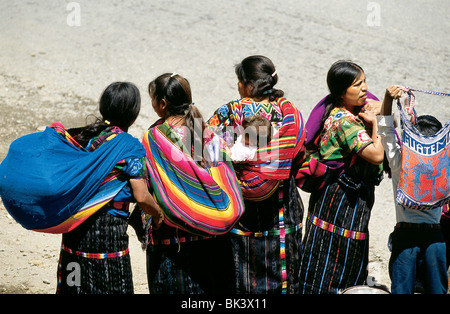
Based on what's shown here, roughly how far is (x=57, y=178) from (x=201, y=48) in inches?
268

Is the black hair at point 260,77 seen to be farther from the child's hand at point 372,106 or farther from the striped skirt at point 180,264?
→ the striped skirt at point 180,264

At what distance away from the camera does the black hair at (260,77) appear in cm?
367

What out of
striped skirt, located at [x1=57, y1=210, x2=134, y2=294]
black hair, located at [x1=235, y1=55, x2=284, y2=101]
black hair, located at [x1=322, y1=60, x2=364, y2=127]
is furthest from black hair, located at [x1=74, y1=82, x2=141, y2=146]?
black hair, located at [x1=322, y1=60, x2=364, y2=127]

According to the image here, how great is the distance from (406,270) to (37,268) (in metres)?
2.98

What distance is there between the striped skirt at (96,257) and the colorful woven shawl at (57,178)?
0.13 m

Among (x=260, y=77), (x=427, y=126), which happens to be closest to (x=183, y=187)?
(x=260, y=77)

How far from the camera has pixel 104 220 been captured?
3.23 m

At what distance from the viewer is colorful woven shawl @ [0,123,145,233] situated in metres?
2.96

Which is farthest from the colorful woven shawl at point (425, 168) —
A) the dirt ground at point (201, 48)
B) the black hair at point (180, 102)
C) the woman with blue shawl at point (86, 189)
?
the dirt ground at point (201, 48)

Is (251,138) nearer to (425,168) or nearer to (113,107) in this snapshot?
(113,107)

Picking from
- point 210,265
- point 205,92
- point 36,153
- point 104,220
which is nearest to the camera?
point 36,153

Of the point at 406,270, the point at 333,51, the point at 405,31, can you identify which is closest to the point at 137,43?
the point at 333,51

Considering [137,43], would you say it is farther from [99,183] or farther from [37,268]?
[99,183]

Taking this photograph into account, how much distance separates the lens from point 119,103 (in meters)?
3.21
